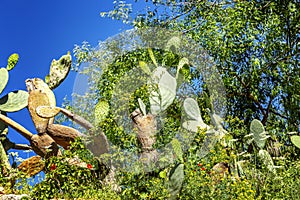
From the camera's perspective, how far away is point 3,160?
489 cm

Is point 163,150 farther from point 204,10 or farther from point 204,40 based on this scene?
point 204,10

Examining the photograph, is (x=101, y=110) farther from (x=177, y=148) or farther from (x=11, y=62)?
(x=11, y=62)

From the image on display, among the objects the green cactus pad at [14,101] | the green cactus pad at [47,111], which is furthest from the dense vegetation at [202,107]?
the green cactus pad at [14,101]

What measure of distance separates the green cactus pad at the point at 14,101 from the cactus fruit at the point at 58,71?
→ 1.45ft

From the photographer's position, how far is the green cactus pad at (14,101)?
5133mm

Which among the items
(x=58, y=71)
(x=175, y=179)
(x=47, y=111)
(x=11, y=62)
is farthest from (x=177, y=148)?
(x=11, y=62)

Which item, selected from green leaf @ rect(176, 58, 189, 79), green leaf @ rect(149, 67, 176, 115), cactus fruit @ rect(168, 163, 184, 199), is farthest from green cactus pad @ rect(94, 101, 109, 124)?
cactus fruit @ rect(168, 163, 184, 199)

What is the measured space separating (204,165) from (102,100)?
117 centimetres

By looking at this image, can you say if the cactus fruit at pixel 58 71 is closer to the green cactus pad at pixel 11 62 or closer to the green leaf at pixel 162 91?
the green cactus pad at pixel 11 62

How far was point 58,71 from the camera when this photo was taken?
18.3 feet

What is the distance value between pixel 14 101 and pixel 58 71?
2.10 ft

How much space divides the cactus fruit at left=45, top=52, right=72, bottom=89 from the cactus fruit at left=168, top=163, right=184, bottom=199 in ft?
5.84

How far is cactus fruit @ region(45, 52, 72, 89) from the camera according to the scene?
558 cm

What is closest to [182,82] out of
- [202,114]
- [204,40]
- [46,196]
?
[202,114]
